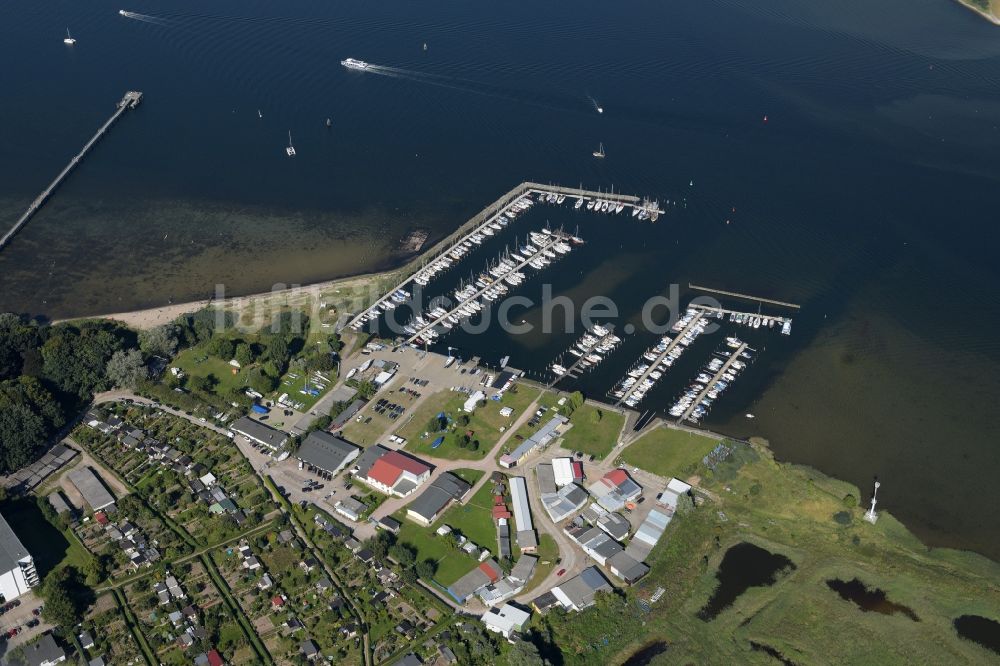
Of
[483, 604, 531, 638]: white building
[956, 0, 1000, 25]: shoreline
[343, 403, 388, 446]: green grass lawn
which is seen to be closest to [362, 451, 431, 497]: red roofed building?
Result: [343, 403, 388, 446]: green grass lawn

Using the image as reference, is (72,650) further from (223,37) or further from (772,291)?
(223,37)

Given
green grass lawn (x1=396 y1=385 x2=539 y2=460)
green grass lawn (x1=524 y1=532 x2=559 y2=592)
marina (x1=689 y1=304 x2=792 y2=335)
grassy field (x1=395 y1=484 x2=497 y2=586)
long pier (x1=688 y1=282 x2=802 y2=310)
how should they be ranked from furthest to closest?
1. long pier (x1=688 y1=282 x2=802 y2=310)
2. marina (x1=689 y1=304 x2=792 y2=335)
3. green grass lawn (x1=396 y1=385 x2=539 y2=460)
4. grassy field (x1=395 y1=484 x2=497 y2=586)
5. green grass lawn (x1=524 y1=532 x2=559 y2=592)

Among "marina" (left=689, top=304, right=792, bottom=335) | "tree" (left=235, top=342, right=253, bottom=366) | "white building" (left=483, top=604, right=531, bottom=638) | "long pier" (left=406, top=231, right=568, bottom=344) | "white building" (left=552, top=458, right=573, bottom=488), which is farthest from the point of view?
"marina" (left=689, top=304, right=792, bottom=335)

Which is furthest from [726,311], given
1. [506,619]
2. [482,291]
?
[506,619]

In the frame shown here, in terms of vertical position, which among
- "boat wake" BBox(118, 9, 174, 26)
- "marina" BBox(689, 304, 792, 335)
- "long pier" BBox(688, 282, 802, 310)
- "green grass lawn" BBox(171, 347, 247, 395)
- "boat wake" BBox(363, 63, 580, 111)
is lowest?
"green grass lawn" BBox(171, 347, 247, 395)

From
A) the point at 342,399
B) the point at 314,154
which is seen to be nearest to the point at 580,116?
the point at 314,154

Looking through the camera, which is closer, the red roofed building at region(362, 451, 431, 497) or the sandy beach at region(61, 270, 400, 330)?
the red roofed building at region(362, 451, 431, 497)

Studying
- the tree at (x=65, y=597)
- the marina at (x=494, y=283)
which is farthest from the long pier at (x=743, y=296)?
the tree at (x=65, y=597)

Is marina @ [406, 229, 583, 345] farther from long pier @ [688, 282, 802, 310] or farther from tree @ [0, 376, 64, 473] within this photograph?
tree @ [0, 376, 64, 473]

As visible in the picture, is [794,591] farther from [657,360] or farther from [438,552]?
[657,360]

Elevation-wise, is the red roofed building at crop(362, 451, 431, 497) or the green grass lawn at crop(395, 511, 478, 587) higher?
the red roofed building at crop(362, 451, 431, 497)
